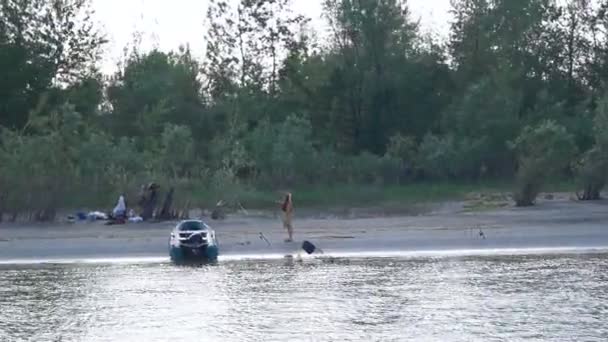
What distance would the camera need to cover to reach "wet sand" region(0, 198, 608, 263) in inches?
1228

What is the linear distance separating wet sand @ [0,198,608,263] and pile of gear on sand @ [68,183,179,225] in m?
0.75

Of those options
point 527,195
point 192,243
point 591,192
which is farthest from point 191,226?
point 591,192

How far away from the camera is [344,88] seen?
54.6 m

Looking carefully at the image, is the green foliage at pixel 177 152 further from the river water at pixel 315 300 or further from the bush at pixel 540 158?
the bush at pixel 540 158

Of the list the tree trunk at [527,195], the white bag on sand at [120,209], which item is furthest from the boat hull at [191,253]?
the tree trunk at [527,195]

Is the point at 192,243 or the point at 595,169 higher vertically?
the point at 595,169

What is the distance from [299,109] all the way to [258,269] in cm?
2909

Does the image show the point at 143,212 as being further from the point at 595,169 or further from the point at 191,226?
the point at 595,169

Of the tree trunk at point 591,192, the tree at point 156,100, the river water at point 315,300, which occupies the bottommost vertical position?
the river water at point 315,300

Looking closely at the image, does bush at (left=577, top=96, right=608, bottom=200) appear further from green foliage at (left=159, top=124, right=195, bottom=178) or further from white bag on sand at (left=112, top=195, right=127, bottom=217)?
white bag on sand at (left=112, top=195, right=127, bottom=217)

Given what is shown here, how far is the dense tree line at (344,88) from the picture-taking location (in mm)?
49844

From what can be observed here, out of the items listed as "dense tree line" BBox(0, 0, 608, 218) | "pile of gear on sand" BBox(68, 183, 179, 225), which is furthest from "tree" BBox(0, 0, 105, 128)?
"pile of gear on sand" BBox(68, 183, 179, 225)

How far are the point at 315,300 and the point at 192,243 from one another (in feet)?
22.3

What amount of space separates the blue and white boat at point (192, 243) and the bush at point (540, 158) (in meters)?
15.0
